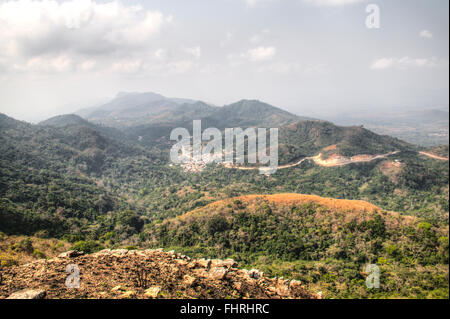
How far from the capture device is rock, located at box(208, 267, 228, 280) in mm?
11658

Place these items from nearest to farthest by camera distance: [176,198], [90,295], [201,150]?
[90,295]
[176,198]
[201,150]

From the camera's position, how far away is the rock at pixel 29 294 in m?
7.92

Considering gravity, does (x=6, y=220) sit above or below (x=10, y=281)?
below

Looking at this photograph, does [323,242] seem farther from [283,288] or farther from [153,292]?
[153,292]

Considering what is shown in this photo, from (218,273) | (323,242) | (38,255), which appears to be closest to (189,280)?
(218,273)

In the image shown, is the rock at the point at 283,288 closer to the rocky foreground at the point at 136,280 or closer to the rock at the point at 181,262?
the rocky foreground at the point at 136,280

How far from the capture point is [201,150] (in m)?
85.4

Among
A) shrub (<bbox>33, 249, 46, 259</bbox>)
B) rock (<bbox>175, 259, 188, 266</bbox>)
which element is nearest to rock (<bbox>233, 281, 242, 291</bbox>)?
rock (<bbox>175, 259, 188, 266</bbox>)

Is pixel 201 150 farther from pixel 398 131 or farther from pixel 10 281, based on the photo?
pixel 398 131

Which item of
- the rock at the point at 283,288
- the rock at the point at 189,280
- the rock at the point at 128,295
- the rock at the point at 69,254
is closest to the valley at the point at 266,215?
the rock at the point at 128,295

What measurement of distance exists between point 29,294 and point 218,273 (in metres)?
7.58
